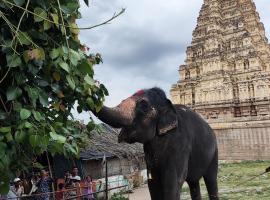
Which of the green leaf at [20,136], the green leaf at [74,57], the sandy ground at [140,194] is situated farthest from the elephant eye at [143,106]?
the sandy ground at [140,194]

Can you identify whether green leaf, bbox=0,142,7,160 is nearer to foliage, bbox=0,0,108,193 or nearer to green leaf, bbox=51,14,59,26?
foliage, bbox=0,0,108,193

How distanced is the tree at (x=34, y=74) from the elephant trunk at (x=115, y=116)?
0.85 meters

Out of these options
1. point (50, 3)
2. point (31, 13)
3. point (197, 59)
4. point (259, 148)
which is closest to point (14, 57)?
point (31, 13)

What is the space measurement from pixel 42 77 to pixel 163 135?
223cm

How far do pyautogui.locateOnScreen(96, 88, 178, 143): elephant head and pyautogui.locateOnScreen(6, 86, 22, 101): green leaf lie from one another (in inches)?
48.6

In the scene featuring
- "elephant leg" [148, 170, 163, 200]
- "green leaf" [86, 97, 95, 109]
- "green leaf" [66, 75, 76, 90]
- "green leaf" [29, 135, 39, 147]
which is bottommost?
"elephant leg" [148, 170, 163, 200]

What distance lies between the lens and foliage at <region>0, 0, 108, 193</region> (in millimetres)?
1830

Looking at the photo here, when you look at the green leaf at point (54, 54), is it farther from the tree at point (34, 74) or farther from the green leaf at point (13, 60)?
the green leaf at point (13, 60)

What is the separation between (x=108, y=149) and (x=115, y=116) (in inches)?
412

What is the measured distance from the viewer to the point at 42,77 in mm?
2111

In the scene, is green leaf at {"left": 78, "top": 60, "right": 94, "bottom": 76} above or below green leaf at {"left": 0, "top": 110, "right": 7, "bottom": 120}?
above

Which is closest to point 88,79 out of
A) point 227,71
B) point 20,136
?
point 20,136

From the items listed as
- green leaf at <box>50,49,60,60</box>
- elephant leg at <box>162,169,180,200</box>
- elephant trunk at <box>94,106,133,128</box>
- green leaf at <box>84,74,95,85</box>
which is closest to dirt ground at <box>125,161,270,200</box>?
elephant leg at <box>162,169,180,200</box>

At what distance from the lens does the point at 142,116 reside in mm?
3801
